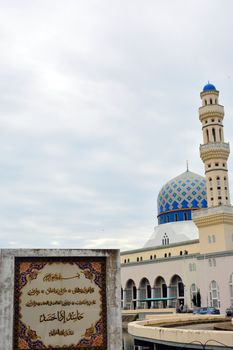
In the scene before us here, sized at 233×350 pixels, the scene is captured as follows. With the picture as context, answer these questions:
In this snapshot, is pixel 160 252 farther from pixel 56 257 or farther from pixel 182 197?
pixel 56 257

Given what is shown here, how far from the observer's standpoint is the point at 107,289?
604cm

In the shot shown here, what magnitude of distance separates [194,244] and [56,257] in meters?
36.9

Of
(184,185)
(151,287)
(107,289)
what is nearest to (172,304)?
(151,287)

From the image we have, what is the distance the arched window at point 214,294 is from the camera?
33.2m

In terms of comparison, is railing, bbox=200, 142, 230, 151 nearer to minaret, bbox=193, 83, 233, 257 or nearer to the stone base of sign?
minaret, bbox=193, 83, 233, 257

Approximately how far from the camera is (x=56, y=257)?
598cm

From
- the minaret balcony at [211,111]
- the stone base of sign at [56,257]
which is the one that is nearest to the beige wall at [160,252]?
the minaret balcony at [211,111]

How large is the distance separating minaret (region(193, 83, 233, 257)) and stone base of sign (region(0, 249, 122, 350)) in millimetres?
29060

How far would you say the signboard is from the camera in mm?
5758

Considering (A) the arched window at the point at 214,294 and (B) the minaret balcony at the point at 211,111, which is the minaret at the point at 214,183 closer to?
(B) the minaret balcony at the point at 211,111

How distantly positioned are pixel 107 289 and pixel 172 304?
36.6 m

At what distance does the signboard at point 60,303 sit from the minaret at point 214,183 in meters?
29.2

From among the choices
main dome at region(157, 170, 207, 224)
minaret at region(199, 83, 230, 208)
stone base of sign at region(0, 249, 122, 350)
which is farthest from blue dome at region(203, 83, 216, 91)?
stone base of sign at region(0, 249, 122, 350)

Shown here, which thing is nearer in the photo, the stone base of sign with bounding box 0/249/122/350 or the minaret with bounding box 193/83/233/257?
the stone base of sign with bounding box 0/249/122/350
